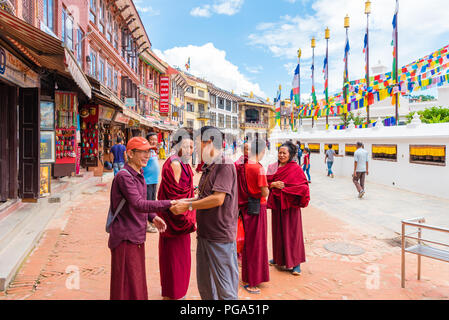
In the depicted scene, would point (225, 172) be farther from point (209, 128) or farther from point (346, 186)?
point (346, 186)

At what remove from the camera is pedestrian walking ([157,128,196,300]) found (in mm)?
3230

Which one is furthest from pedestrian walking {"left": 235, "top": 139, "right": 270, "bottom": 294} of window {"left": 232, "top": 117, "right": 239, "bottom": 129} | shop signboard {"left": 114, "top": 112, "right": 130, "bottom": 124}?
window {"left": 232, "top": 117, "right": 239, "bottom": 129}

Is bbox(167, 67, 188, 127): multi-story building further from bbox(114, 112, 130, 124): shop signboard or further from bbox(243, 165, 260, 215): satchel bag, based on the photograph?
bbox(243, 165, 260, 215): satchel bag

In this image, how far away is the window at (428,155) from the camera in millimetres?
10073

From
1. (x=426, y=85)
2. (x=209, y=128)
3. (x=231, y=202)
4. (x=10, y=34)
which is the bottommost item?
(x=231, y=202)

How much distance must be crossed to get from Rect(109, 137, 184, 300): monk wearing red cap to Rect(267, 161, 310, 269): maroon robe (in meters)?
2.02

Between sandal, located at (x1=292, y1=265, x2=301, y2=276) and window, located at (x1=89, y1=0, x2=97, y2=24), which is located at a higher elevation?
window, located at (x1=89, y1=0, x2=97, y2=24)

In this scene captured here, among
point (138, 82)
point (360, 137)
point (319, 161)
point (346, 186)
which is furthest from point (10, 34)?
point (138, 82)

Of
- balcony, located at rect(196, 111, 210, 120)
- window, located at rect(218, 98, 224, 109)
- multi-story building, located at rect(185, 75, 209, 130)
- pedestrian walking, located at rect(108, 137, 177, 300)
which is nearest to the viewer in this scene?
pedestrian walking, located at rect(108, 137, 177, 300)

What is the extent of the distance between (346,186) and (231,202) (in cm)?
1129

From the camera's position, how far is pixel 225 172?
2744mm

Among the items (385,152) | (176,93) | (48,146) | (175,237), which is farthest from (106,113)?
(176,93)

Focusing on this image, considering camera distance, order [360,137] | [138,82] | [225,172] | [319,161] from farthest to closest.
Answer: [138,82]
[319,161]
[360,137]
[225,172]

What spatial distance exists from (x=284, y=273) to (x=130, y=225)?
8.21 ft
